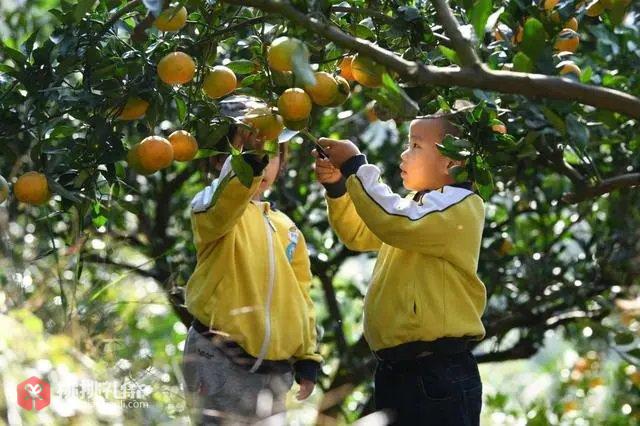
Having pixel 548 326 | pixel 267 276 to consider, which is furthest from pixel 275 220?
pixel 548 326

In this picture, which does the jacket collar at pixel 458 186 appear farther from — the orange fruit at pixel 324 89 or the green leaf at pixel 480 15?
the green leaf at pixel 480 15

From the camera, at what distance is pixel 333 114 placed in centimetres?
450

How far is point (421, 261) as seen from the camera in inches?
114

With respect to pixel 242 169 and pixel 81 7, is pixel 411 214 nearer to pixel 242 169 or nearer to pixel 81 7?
pixel 242 169

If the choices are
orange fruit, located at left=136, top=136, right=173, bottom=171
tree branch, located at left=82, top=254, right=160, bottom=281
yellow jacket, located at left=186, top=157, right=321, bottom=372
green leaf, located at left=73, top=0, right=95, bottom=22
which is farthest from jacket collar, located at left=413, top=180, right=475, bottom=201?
tree branch, located at left=82, top=254, right=160, bottom=281

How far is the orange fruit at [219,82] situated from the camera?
253 cm

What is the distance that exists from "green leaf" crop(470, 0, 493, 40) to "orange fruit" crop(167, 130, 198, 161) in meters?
0.72

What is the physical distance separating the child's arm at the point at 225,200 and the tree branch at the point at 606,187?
0.87m

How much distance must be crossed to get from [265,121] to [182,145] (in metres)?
0.20

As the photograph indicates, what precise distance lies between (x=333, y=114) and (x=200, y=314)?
162cm

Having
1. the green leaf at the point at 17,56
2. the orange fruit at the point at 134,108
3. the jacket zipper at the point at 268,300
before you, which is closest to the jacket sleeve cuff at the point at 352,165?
the jacket zipper at the point at 268,300

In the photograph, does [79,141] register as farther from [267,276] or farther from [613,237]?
[613,237]

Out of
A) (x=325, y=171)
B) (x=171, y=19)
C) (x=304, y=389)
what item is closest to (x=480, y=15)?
(x=171, y=19)

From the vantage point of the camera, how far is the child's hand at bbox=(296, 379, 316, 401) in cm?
323
